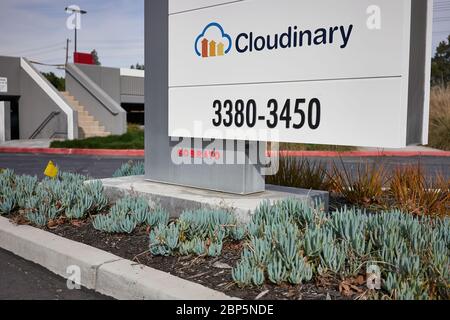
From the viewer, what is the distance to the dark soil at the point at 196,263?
138 inches

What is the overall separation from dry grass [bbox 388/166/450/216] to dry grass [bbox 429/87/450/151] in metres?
13.3

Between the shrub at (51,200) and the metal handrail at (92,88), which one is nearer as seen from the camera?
the shrub at (51,200)

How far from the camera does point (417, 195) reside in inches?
237

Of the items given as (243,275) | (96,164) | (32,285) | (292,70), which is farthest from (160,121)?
(96,164)

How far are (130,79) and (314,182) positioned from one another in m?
25.3

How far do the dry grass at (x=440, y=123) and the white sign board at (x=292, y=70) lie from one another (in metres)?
14.8

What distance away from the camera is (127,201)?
5.39 meters

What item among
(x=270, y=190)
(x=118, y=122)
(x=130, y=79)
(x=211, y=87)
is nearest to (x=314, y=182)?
(x=270, y=190)

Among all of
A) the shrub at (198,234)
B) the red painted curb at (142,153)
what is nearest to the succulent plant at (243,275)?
the shrub at (198,234)

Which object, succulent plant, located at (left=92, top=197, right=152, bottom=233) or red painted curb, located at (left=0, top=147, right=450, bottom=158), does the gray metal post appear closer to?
succulent plant, located at (left=92, top=197, right=152, bottom=233)

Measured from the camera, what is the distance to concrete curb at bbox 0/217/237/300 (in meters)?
3.54

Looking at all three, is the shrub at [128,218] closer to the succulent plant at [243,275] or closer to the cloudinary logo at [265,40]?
the succulent plant at [243,275]

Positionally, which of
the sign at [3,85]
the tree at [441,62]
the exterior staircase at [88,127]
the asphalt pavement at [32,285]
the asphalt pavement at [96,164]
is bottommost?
the asphalt pavement at [32,285]
